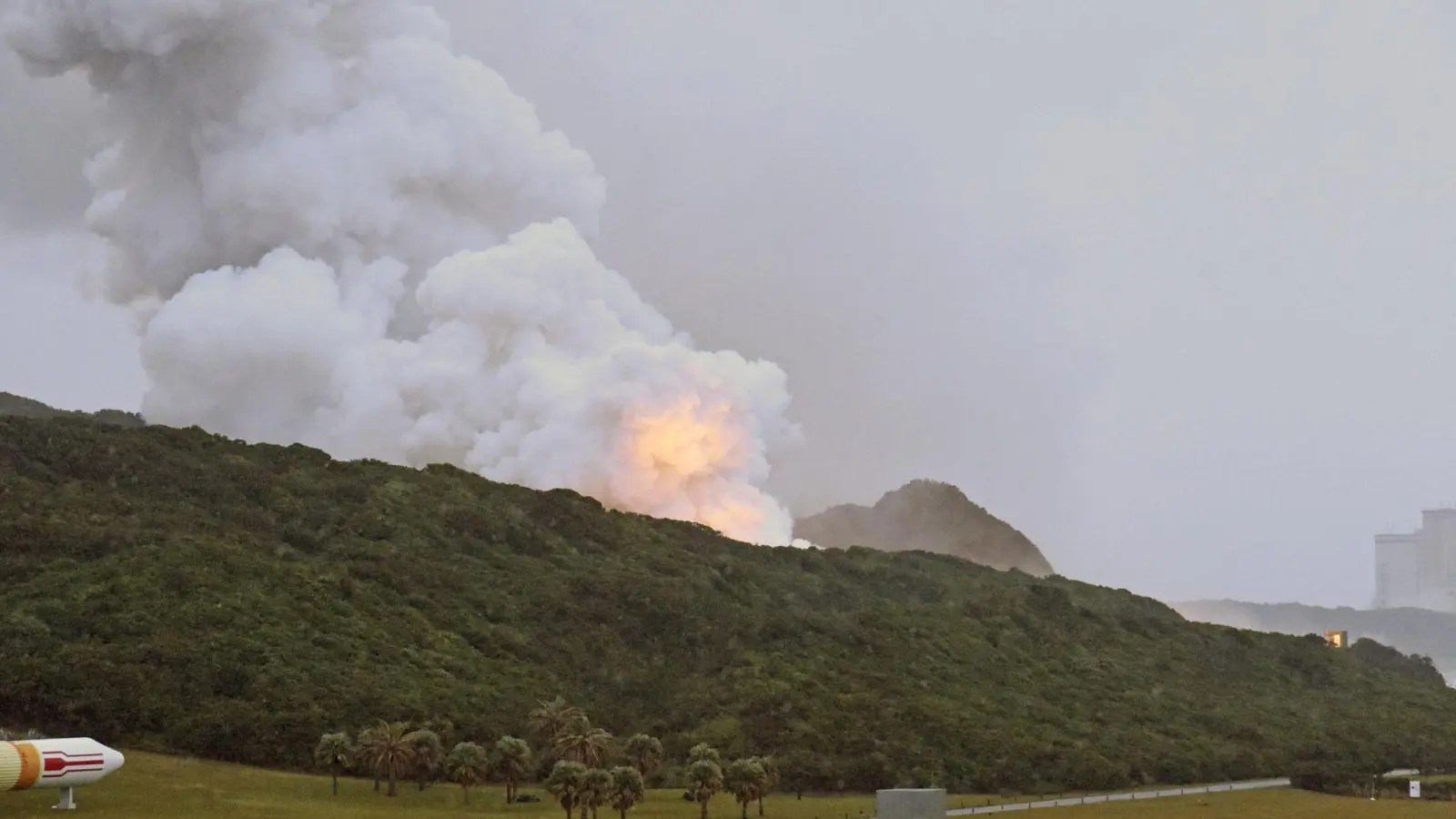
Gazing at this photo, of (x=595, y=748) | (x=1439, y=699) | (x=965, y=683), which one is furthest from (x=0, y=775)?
(x=1439, y=699)

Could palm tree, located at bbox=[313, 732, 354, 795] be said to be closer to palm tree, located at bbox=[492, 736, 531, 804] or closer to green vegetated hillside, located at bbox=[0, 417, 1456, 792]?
green vegetated hillside, located at bbox=[0, 417, 1456, 792]

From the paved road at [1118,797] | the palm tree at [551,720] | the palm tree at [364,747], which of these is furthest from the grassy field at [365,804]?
the palm tree at [551,720]

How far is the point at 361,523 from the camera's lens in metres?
143

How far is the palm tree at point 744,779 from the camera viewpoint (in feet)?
318

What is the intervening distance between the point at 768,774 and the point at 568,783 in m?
16.0

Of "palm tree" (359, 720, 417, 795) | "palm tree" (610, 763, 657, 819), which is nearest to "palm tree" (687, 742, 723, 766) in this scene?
"palm tree" (610, 763, 657, 819)

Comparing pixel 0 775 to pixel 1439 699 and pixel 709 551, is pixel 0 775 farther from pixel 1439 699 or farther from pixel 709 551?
pixel 1439 699

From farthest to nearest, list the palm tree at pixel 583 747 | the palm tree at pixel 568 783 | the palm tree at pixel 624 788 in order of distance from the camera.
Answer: the palm tree at pixel 583 747 → the palm tree at pixel 624 788 → the palm tree at pixel 568 783

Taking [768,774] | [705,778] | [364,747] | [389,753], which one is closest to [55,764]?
[364,747]

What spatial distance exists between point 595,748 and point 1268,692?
81.7 metres

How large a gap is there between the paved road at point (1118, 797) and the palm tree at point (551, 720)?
23.5 meters

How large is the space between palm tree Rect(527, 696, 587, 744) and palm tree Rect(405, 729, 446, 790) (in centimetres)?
784

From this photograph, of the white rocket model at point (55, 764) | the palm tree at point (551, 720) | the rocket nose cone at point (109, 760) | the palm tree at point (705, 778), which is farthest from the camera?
the palm tree at point (551, 720)

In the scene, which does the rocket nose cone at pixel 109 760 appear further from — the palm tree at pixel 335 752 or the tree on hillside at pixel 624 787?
the tree on hillside at pixel 624 787
